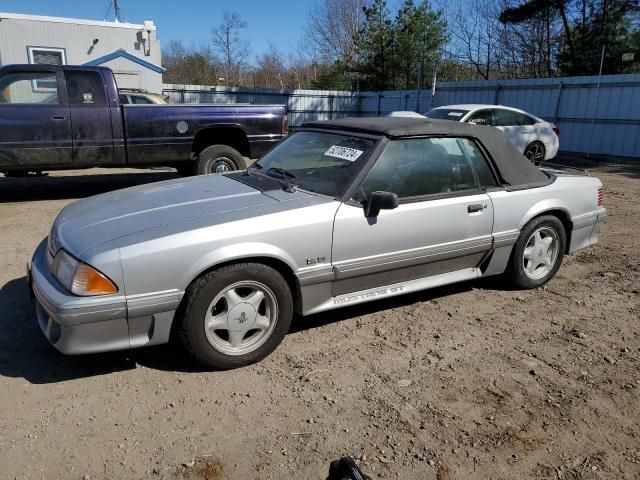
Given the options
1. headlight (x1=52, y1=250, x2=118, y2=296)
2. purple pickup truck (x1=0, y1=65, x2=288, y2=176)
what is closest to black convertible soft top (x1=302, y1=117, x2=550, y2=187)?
headlight (x1=52, y1=250, x2=118, y2=296)

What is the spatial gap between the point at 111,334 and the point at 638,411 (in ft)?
9.71

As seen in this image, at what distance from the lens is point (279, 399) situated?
2.93m

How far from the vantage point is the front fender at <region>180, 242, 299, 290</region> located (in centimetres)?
292

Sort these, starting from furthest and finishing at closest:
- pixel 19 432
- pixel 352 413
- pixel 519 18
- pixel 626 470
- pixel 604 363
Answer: pixel 519 18
pixel 604 363
pixel 352 413
pixel 19 432
pixel 626 470

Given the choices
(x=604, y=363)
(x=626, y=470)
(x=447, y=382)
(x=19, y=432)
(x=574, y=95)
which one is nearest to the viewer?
(x=626, y=470)

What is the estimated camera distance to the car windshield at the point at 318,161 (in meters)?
3.64

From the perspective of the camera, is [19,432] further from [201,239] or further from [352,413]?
[352,413]

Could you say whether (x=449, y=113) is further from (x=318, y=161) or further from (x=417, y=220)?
(x=417, y=220)

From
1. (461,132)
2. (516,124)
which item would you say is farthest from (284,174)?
(516,124)

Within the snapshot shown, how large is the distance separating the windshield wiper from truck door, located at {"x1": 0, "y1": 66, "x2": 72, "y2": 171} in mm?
4727

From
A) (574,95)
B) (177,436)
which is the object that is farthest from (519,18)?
(177,436)

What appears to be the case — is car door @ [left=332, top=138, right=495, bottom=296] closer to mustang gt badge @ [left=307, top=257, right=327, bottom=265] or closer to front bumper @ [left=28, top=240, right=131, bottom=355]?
mustang gt badge @ [left=307, top=257, right=327, bottom=265]

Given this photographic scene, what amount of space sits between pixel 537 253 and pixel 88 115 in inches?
250

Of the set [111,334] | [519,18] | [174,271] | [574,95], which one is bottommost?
[111,334]
